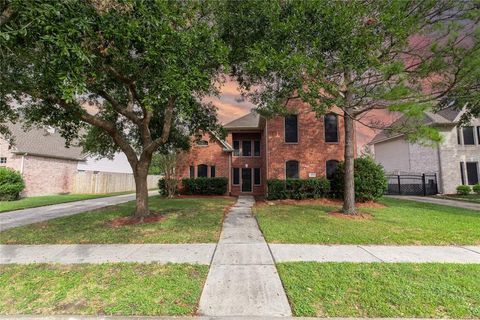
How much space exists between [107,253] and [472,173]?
2422 cm

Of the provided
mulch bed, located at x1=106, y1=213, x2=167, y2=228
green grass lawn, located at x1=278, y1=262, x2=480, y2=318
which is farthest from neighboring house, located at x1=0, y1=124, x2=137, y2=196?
green grass lawn, located at x1=278, y1=262, x2=480, y2=318

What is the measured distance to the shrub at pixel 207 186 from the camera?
1977cm

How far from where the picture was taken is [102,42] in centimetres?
514

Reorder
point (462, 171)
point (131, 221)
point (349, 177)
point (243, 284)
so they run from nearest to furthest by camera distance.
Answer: point (243, 284) → point (131, 221) → point (349, 177) → point (462, 171)

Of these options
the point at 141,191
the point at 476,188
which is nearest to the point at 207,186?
the point at 141,191

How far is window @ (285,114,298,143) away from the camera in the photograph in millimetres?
17188

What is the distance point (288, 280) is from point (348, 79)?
7275 mm

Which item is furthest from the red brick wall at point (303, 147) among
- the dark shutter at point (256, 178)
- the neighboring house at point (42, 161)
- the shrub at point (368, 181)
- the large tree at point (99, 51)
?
the neighboring house at point (42, 161)

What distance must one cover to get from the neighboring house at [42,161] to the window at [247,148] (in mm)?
13532

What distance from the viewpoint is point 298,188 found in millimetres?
15422

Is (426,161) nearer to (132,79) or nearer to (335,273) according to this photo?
(335,273)

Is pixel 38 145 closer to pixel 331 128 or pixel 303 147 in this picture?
pixel 303 147

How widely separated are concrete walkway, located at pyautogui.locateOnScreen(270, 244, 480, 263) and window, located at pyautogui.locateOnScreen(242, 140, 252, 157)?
16.0 m

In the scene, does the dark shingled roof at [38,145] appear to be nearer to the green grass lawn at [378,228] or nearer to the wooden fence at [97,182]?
the wooden fence at [97,182]
